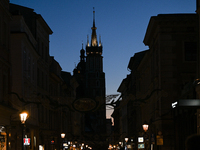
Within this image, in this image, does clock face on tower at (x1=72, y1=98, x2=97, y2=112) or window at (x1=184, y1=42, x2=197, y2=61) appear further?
window at (x1=184, y1=42, x2=197, y2=61)

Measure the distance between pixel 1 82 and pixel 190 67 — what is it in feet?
62.4

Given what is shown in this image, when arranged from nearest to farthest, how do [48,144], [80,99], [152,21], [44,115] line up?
[80,99] < [152,21] < [44,115] < [48,144]

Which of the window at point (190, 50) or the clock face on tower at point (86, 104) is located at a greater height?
the window at point (190, 50)

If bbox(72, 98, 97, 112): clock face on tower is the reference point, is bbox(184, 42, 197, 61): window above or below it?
above

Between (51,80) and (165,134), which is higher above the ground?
(51,80)

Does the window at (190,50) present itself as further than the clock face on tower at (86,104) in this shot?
Yes

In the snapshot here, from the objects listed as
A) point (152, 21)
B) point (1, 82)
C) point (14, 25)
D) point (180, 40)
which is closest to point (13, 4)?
point (14, 25)

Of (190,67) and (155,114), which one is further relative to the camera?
(155,114)

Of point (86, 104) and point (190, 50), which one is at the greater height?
point (190, 50)

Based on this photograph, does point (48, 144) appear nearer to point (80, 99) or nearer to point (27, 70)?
point (27, 70)

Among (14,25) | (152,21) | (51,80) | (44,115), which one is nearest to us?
(14,25)

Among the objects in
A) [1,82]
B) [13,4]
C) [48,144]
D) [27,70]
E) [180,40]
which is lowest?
[48,144]

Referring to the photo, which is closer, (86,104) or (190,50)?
(86,104)

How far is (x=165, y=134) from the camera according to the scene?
39.7 metres
